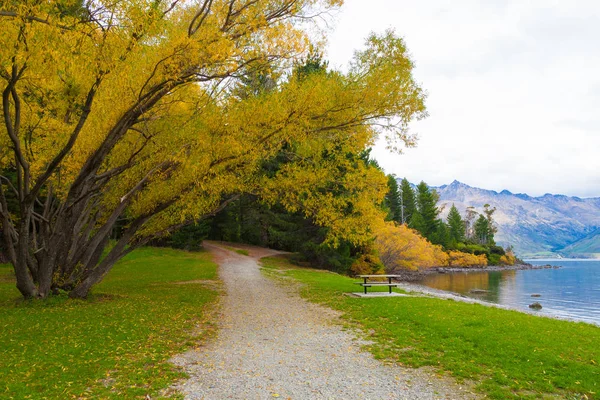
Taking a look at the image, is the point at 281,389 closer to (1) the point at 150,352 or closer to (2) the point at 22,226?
(1) the point at 150,352

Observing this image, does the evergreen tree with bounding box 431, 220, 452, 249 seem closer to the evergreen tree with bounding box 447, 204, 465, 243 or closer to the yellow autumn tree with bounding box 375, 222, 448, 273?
the evergreen tree with bounding box 447, 204, 465, 243

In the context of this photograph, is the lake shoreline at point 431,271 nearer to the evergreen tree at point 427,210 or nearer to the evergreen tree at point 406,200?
the evergreen tree at point 427,210

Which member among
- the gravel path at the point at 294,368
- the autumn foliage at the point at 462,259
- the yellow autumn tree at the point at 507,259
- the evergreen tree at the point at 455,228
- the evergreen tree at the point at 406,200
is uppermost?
the evergreen tree at the point at 406,200

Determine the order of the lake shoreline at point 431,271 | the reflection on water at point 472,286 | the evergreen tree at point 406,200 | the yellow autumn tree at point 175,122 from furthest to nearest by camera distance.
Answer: the evergreen tree at point 406,200 < the lake shoreline at point 431,271 < the reflection on water at point 472,286 < the yellow autumn tree at point 175,122

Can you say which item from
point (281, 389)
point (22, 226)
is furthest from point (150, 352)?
point (22, 226)

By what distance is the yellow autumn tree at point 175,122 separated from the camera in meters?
9.32

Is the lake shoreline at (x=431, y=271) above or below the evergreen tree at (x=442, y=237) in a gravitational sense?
below

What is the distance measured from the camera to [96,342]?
7.88 meters

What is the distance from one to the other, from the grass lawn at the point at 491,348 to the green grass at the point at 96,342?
432 cm

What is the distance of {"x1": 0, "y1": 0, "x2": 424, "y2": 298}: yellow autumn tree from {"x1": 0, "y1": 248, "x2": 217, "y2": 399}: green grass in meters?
1.87

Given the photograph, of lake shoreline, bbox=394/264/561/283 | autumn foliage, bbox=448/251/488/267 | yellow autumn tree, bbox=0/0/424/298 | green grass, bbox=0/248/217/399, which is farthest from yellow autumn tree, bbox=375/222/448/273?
autumn foliage, bbox=448/251/488/267

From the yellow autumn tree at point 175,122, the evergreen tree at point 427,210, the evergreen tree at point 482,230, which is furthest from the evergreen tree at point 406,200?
the yellow autumn tree at point 175,122

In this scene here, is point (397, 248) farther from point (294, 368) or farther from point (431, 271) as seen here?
point (294, 368)

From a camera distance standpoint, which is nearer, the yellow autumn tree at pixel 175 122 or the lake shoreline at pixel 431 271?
the yellow autumn tree at pixel 175 122
